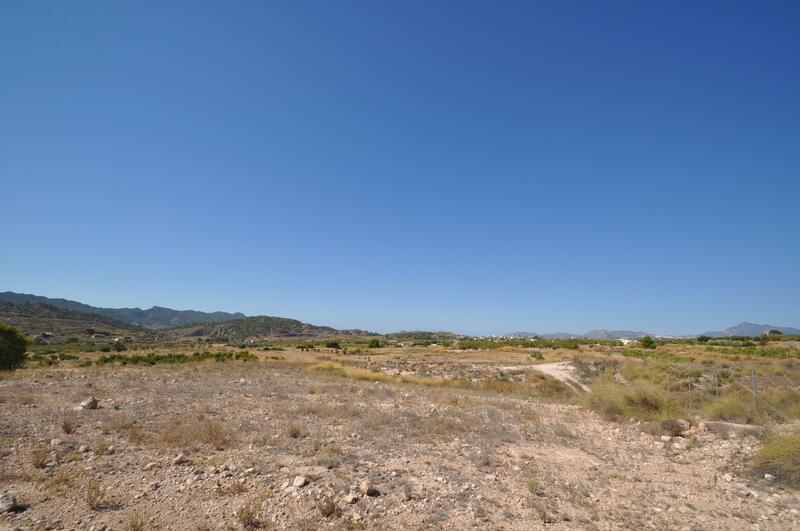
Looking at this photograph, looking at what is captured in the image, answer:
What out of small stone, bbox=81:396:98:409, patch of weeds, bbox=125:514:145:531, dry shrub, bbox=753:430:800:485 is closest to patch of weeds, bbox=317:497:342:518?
patch of weeds, bbox=125:514:145:531

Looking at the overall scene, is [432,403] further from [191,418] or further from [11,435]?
[11,435]

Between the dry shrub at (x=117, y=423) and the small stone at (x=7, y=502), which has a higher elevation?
the small stone at (x=7, y=502)

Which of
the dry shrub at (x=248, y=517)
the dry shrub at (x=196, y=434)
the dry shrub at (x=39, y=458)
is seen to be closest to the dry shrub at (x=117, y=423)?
the dry shrub at (x=196, y=434)

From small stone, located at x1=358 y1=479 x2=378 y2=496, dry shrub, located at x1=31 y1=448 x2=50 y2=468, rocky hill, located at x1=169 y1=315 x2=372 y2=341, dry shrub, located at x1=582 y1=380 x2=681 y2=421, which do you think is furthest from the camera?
rocky hill, located at x1=169 y1=315 x2=372 y2=341

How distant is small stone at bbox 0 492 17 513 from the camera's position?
594cm

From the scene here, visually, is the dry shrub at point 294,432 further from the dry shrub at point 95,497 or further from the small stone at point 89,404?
the small stone at point 89,404

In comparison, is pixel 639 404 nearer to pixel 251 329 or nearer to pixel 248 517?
pixel 248 517

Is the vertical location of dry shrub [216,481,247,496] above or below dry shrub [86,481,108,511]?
below

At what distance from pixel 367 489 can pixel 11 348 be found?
31.8 meters

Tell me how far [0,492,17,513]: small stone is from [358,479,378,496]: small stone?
5.40 meters

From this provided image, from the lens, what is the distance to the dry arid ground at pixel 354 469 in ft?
21.2

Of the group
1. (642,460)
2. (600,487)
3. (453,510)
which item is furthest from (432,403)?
(453,510)

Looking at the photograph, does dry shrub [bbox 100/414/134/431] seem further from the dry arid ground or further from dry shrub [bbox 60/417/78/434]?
dry shrub [bbox 60/417/78/434]

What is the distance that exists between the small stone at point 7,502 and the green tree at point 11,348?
1072 inches
